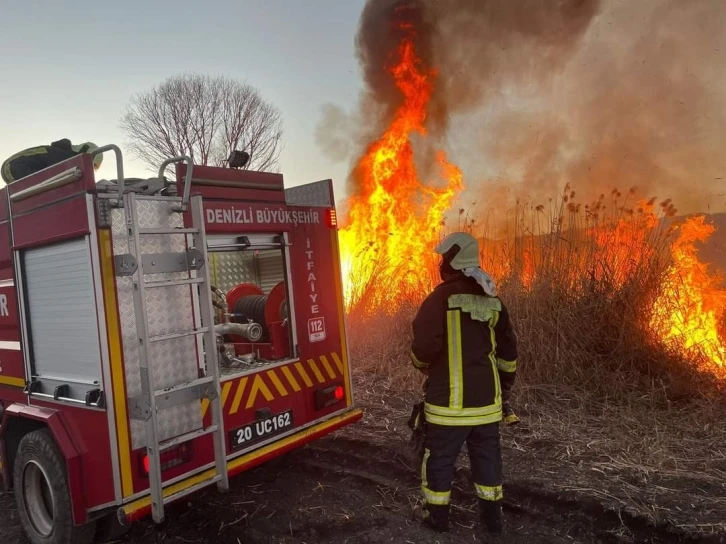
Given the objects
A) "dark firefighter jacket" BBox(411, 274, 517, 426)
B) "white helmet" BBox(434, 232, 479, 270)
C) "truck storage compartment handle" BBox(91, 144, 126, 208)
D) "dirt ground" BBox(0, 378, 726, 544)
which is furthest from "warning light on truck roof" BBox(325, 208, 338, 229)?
"dirt ground" BBox(0, 378, 726, 544)

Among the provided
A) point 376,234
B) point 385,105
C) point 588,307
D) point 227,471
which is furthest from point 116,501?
point 385,105

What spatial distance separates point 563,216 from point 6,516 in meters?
6.28

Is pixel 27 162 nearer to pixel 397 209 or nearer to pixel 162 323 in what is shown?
pixel 162 323

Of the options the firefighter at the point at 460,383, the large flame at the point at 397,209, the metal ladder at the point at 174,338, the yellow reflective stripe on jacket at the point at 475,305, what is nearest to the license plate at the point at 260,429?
the metal ladder at the point at 174,338

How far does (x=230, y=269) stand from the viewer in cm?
511

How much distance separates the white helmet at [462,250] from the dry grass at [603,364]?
1849mm

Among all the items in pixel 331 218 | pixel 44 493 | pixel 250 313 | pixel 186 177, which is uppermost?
pixel 186 177

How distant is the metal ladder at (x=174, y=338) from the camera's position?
283cm

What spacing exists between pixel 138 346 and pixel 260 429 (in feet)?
3.97

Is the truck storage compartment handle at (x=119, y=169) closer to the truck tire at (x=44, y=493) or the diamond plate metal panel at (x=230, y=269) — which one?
the truck tire at (x=44, y=493)

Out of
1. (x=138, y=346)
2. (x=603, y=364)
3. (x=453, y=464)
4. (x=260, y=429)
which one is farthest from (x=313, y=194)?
(x=603, y=364)

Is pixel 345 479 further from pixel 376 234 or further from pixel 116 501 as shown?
pixel 376 234

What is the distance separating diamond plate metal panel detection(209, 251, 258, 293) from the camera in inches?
197

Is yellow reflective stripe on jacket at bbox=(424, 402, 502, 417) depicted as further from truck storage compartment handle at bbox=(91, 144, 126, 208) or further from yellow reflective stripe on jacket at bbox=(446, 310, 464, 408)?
truck storage compartment handle at bbox=(91, 144, 126, 208)
